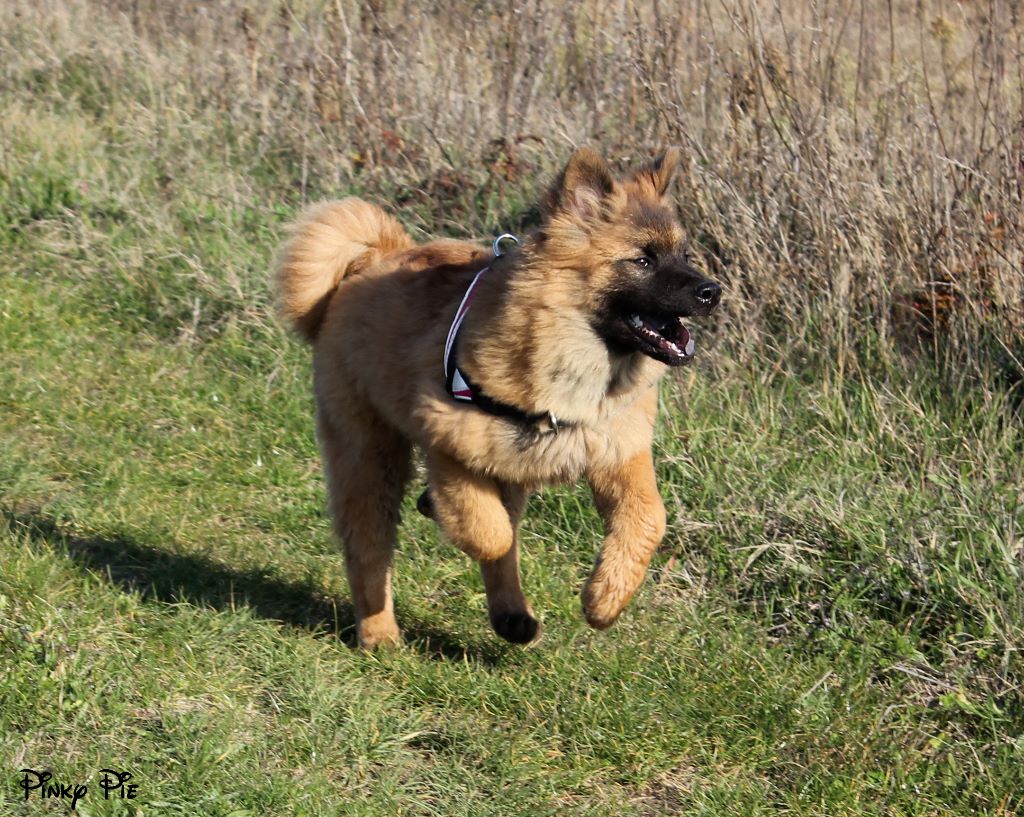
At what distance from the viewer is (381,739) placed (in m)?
3.96

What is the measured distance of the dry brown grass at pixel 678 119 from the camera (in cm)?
599

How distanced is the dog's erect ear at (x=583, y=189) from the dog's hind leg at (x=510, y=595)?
1.04 metres

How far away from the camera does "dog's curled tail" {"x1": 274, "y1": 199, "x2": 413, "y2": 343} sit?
493cm

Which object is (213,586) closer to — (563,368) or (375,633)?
(375,633)

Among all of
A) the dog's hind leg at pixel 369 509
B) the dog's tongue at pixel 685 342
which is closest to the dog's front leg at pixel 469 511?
the dog's hind leg at pixel 369 509

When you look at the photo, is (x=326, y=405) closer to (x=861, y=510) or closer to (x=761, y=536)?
(x=761, y=536)

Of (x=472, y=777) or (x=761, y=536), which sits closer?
(x=472, y=777)

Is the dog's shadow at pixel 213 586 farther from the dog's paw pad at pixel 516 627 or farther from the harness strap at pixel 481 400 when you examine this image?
the harness strap at pixel 481 400

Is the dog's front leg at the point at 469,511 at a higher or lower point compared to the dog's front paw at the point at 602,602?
higher

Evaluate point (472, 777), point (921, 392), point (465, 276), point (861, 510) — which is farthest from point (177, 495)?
point (921, 392)

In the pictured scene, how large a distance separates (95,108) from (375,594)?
21.1 feet

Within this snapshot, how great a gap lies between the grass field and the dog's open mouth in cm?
115

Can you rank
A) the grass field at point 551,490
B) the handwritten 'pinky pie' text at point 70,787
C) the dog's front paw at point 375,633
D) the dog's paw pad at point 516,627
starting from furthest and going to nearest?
the dog's front paw at point 375,633 < the dog's paw pad at point 516,627 < the grass field at point 551,490 < the handwritten 'pinky pie' text at point 70,787

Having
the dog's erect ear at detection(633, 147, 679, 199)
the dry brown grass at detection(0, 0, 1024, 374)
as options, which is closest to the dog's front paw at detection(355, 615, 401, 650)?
the dog's erect ear at detection(633, 147, 679, 199)
